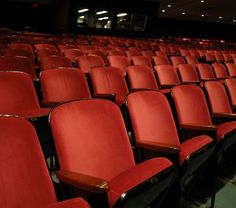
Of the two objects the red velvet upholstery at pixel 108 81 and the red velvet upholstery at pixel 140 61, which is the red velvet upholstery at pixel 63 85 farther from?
the red velvet upholstery at pixel 140 61

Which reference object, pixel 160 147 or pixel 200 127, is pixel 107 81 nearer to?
pixel 200 127

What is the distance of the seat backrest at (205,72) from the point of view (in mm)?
2609

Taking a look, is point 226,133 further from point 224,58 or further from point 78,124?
point 224,58

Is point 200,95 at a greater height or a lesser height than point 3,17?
lesser

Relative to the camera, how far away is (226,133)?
1.17 metres

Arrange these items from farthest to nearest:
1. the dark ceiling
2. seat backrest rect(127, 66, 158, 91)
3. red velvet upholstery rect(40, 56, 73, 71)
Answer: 1. the dark ceiling
2. red velvet upholstery rect(40, 56, 73, 71)
3. seat backrest rect(127, 66, 158, 91)

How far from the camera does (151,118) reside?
114 cm

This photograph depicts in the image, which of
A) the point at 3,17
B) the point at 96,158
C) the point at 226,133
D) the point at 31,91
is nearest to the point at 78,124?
the point at 96,158

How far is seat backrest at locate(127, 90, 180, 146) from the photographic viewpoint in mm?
1091

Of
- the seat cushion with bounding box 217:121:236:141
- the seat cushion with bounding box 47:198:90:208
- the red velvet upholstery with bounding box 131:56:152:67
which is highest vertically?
the red velvet upholstery with bounding box 131:56:152:67

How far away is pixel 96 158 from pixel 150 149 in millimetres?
214

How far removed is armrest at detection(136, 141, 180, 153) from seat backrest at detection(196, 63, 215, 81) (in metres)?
1.73

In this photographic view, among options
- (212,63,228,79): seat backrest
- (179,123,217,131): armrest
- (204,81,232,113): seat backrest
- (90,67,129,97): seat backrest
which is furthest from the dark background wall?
(179,123,217,131): armrest

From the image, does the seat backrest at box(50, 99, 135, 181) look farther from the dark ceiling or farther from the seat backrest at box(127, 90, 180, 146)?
the dark ceiling
